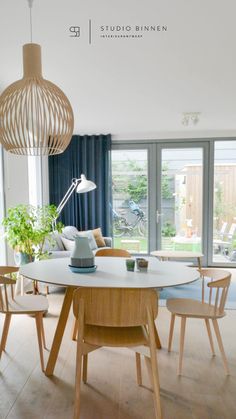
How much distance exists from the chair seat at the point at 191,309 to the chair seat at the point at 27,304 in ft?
3.18

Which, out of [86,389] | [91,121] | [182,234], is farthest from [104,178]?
[86,389]

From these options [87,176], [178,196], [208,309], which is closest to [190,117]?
[178,196]

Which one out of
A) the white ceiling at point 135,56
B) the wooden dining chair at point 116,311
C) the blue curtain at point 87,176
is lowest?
the wooden dining chair at point 116,311

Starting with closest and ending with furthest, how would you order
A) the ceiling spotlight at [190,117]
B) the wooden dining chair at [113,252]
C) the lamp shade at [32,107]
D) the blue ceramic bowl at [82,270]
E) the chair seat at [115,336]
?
the lamp shade at [32,107] < the chair seat at [115,336] < the blue ceramic bowl at [82,270] < the wooden dining chair at [113,252] < the ceiling spotlight at [190,117]

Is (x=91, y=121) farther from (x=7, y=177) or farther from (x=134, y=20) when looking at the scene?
(x=134, y=20)

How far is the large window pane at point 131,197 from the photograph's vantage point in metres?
5.53

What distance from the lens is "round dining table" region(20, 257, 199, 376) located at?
189 centimetres

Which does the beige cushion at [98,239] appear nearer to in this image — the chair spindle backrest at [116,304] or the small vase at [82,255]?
the small vase at [82,255]

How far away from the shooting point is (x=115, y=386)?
2.00 m

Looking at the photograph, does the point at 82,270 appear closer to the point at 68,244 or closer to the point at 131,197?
the point at 68,244

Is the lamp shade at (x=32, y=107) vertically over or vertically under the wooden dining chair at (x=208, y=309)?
over

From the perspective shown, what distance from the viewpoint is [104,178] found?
17.8 feet

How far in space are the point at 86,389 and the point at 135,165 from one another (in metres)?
4.15

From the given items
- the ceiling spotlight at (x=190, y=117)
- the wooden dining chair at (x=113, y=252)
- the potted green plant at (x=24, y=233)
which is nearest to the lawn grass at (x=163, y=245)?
the ceiling spotlight at (x=190, y=117)
